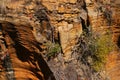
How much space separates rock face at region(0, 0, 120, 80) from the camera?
955 cm

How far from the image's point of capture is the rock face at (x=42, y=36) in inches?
376

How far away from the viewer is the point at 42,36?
9.75 meters

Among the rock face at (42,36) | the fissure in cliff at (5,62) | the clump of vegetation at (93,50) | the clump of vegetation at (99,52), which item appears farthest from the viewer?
the clump of vegetation at (99,52)

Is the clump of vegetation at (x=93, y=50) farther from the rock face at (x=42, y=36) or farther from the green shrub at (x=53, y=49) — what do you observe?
the green shrub at (x=53, y=49)

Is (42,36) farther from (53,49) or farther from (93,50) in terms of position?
(93,50)

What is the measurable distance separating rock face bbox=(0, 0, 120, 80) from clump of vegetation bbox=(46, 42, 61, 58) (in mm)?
114

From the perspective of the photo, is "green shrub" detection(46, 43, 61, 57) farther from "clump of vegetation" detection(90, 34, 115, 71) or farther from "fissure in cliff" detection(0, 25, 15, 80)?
"clump of vegetation" detection(90, 34, 115, 71)

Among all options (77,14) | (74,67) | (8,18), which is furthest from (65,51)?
(8,18)

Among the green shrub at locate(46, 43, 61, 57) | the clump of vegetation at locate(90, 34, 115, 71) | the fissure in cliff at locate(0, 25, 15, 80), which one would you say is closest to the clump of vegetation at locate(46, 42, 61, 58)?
the green shrub at locate(46, 43, 61, 57)

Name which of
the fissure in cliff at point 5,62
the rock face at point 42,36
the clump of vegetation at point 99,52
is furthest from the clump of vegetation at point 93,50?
the fissure in cliff at point 5,62

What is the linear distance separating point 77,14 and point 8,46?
2.33 meters

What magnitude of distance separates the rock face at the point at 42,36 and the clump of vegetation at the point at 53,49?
114 mm

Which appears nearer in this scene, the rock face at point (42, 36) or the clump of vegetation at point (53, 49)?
the rock face at point (42, 36)

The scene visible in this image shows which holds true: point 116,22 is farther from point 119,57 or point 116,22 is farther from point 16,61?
point 16,61
